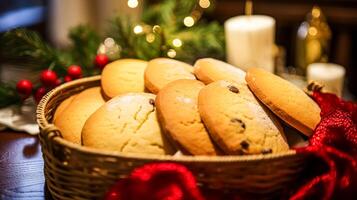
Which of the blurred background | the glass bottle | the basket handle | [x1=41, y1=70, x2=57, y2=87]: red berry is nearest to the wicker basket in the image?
the basket handle

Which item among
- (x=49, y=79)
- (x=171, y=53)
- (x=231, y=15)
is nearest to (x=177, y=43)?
(x=171, y=53)

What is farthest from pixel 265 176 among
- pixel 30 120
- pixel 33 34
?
pixel 33 34

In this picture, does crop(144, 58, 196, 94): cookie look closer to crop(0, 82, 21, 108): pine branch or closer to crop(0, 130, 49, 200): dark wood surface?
Answer: crop(0, 130, 49, 200): dark wood surface

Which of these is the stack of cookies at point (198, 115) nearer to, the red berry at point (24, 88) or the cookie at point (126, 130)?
the cookie at point (126, 130)

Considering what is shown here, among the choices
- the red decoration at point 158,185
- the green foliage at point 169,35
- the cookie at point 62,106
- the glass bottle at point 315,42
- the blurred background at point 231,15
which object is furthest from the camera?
the blurred background at point 231,15

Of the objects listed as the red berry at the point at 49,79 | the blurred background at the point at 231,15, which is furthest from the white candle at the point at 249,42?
the blurred background at the point at 231,15

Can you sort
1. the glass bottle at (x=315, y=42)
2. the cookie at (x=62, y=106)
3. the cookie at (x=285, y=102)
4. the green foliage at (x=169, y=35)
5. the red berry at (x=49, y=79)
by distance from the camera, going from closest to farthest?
the cookie at (x=285, y=102), the cookie at (x=62, y=106), the red berry at (x=49, y=79), the green foliage at (x=169, y=35), the glass bottle at (x=315, y=42)

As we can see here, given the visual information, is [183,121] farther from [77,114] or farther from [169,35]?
[169,35]
